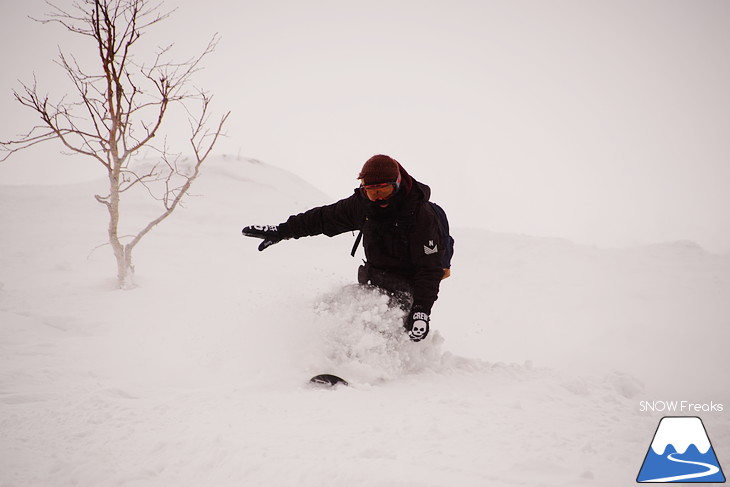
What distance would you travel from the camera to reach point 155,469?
165 cm

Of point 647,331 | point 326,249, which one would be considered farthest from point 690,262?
point 326,249

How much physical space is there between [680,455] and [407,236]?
227 centimetres

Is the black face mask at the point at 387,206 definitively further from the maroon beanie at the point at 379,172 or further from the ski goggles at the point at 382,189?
the maroon beanie at the point at 379,172

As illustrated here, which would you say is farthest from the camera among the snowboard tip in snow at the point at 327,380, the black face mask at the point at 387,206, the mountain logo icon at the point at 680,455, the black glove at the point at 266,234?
the black glove at the point at 266,234

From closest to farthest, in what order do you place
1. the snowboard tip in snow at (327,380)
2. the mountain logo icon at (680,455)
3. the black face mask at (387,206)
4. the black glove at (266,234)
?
the mountain logo icon at (680,455), the snowboard tip in snow at (327,380), the black face mask at (387,206), the black glove at (266,234)

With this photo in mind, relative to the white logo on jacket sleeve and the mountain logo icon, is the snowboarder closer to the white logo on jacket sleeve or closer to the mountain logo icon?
the white logo on jacket sleeve

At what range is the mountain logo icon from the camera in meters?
1.72

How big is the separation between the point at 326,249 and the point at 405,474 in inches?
349

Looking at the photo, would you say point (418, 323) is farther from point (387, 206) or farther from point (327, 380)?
point (387, 206)

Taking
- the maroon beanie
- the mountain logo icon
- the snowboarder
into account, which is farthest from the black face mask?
the mountain logo icon

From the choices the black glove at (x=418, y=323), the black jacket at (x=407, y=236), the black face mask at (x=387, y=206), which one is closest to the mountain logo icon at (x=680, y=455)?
the black glove at (x=418, y=323)

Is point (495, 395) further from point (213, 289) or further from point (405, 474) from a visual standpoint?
point (213, 289)

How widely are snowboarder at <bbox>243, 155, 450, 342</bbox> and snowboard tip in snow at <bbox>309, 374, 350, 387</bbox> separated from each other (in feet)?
2.41

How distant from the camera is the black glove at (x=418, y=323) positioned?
10.2 ft
